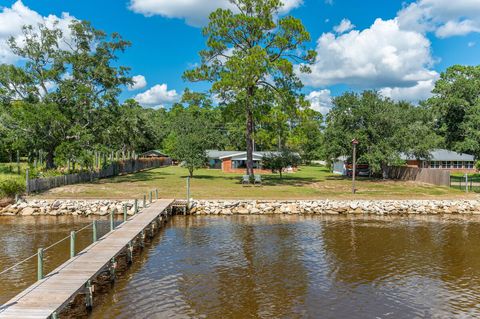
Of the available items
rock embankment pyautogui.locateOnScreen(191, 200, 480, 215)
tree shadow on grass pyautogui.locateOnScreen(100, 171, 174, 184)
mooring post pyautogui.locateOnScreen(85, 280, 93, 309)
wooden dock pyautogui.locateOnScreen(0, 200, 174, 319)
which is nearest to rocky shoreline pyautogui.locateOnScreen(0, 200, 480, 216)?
rock embankment pyautogui.locateOnScreen(191, 200, 480, 215)

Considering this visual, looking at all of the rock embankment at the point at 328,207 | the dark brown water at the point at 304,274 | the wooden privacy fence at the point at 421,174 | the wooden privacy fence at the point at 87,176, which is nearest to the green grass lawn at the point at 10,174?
the wooden privacy fence at the point at 87,176

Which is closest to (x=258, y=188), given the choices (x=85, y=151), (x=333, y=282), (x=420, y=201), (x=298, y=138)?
(x=298, y=138)

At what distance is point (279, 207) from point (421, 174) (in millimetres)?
23433

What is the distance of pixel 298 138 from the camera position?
43.2 meters

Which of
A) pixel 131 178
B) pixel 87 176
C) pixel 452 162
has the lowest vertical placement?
pixel 131 178

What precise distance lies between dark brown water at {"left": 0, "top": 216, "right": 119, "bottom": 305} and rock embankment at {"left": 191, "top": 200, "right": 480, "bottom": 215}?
846 centimetres

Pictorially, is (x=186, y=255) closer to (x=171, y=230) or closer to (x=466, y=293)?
(x=171, y=230)

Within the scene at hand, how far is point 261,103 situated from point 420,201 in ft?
59.0

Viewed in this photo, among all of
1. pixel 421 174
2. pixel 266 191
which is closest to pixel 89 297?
pixel 266 191

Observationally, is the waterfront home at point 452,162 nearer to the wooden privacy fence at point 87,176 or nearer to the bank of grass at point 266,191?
the bank of grass at point 266,191

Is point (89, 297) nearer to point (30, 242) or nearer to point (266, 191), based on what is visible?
point (30, 242)

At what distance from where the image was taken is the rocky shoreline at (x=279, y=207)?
1232 inches

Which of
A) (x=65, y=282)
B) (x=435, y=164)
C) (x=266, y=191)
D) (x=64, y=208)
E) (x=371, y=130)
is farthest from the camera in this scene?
(x=435, y=164)

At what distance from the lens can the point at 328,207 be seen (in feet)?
107
